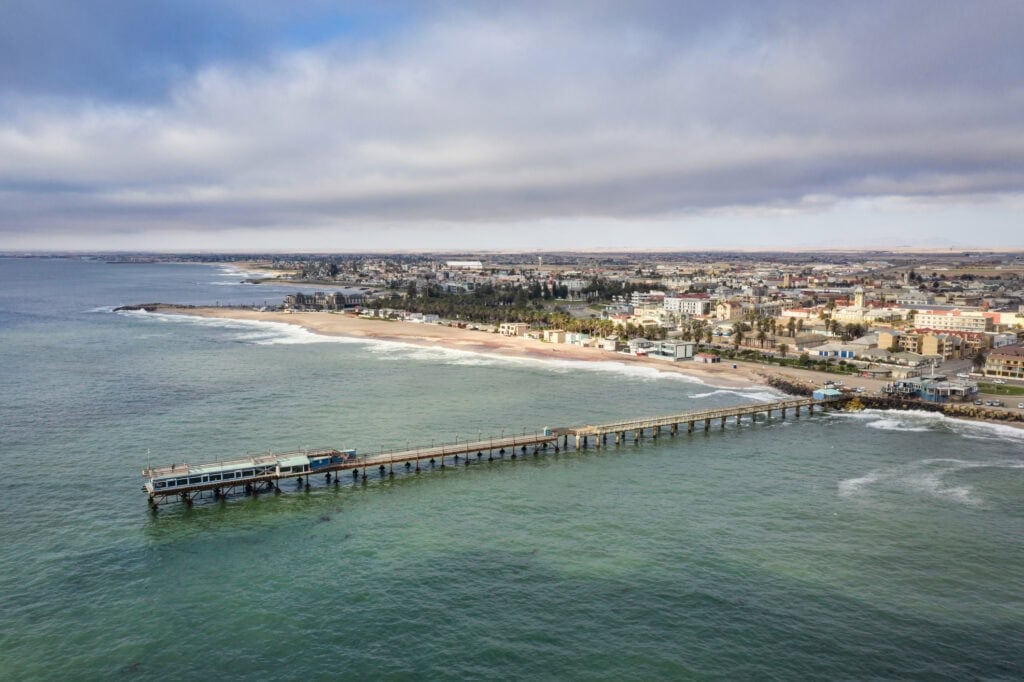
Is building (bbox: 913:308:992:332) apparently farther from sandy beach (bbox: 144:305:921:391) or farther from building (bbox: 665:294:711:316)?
A: sandy beach (bbox: 144:305:921:391)

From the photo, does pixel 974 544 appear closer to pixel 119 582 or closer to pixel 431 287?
pixel 119 582

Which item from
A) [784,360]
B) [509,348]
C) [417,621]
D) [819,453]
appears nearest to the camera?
[417,621]

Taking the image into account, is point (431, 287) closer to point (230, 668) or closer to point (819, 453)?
point (819, 453)

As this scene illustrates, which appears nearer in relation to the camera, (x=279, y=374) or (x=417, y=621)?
(x=417, y=621)

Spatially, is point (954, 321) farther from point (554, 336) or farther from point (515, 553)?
point (515, 553)

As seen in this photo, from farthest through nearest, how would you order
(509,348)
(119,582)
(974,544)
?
(509,348), (974,544), (119,582)

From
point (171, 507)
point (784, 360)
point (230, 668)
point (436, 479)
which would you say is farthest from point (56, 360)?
point (784, 360)
